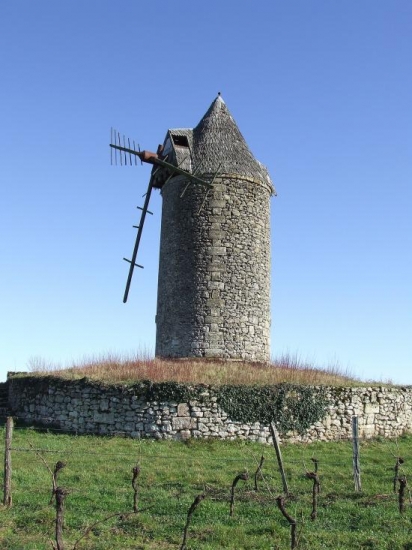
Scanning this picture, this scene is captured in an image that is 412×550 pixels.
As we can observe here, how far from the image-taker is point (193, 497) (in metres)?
9.87

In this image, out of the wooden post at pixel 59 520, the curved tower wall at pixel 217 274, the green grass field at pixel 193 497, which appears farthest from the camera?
the curved tower wall at pixel 217 274

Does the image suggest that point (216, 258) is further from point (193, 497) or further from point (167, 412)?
point (193, 497)

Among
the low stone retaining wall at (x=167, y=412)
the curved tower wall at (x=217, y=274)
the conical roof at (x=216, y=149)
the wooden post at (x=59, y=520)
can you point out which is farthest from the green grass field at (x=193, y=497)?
the conical roof at (x=216, y=149)

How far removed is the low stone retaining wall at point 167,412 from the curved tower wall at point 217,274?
15.9 ft

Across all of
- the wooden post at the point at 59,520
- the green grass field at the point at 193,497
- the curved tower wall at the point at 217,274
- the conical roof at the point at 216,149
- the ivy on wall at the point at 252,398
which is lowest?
the green grass field at the point at 193,497

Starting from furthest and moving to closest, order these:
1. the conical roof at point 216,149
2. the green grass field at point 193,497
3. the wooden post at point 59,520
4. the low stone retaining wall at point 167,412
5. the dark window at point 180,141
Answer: the dark window at point 180,141 < the conical roof at point 216,149 < the low stone retaining wall at point 167,412 < the green grass field at point 193,497 < the wooden post at point 59,520

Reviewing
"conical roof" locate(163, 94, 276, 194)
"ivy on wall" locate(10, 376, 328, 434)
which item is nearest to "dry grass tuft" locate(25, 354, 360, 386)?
"ivy on wall" locate(10, 376, 328, 434)

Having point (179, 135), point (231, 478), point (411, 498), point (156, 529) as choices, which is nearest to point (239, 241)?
point (179, 135)

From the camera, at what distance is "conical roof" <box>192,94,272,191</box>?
22.0 metres

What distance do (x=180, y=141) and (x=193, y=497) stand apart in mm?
15927

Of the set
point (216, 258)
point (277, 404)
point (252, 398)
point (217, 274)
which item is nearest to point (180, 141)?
point (216, 258)

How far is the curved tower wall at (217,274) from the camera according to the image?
20.6 m

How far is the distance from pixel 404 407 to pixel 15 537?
13504mm

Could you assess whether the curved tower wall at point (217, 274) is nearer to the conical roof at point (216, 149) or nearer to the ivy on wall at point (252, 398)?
the conical roof at point (216, 149)
